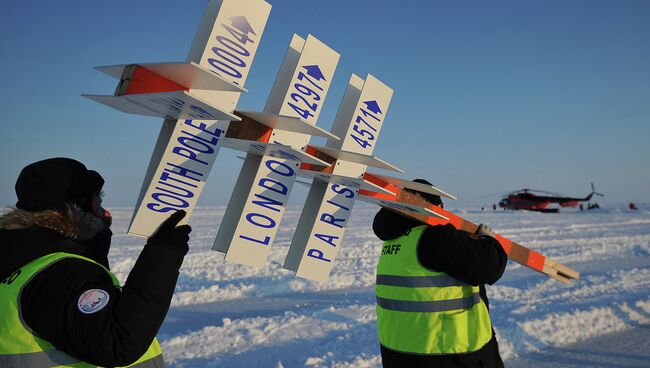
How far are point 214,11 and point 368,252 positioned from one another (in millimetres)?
9591

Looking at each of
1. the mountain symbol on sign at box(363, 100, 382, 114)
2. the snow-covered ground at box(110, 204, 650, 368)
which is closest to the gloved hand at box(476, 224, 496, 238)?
the mountain symbol on sign at box(363, 100, 382, 114)

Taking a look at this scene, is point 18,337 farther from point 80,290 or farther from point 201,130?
point 201,130

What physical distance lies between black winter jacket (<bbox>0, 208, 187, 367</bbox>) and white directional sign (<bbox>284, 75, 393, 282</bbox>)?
3.27 ft

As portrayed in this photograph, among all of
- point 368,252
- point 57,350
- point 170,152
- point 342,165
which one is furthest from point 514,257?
point 368,252

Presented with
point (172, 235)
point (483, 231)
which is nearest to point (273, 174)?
point (172, 235)

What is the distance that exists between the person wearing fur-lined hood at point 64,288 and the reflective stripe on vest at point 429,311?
1328 millimetres

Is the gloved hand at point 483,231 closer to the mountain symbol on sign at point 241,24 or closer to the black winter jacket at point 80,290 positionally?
the mountain symbol on sign at point 241,24

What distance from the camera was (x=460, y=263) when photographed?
209 cm

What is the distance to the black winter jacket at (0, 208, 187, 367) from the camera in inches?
44.7

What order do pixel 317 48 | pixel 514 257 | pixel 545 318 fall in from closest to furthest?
pixel 317 48 → pixel 514 257 → pixel 545 318

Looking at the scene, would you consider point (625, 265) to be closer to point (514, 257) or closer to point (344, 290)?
point (344, 290)

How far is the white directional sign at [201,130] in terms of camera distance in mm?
1611

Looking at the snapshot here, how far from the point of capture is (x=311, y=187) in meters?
2.38

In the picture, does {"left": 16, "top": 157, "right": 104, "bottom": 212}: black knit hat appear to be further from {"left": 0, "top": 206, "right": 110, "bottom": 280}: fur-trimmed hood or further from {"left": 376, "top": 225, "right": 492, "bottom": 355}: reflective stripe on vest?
{"left": 376, "top": 225, "right": 492, "bottom": 355}: reflective stripe on vest
